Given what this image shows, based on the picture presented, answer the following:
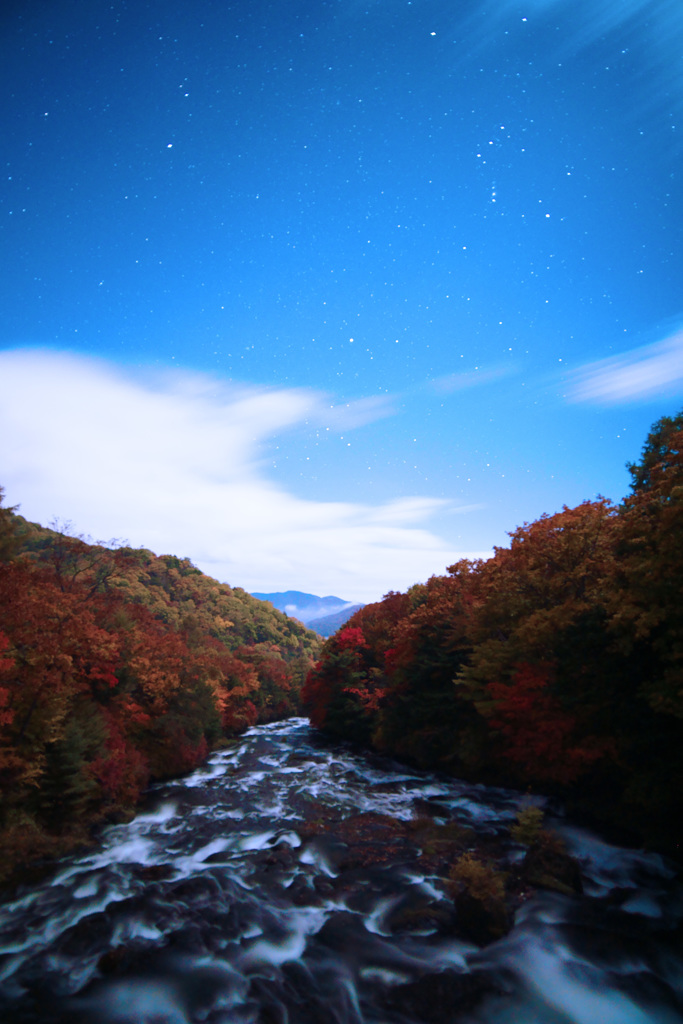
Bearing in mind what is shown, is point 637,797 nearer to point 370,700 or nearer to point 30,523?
point 370,700

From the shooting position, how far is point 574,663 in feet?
67.0

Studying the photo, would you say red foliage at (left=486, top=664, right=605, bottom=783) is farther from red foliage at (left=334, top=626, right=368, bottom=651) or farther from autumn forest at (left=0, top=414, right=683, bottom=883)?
red foliage at (left=334, top=626, right=368, bottom=651)

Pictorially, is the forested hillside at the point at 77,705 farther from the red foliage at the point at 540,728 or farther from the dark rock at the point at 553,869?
the red foliage at the point at 540,728

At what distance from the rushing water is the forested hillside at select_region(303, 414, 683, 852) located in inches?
123

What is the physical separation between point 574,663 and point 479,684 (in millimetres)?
7378

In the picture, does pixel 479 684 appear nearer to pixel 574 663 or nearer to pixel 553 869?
pixel 574 663

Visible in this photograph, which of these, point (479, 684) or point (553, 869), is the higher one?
point (479, 684)

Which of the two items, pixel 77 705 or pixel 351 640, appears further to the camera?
pixel 351 640

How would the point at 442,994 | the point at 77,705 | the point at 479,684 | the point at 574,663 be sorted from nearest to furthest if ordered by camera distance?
1. the point at 442,994
2. the point at 574,663
3. the point at 77,705
4. the point at 479,684

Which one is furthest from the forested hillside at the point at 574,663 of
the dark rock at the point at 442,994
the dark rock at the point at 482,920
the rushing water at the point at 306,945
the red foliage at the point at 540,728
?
the dark rock at the point at 442,994

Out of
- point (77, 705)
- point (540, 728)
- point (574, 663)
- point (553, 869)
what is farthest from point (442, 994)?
point (77, 705)

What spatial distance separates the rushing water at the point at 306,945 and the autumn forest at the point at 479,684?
8.82 feet

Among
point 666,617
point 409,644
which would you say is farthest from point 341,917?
point 409,644

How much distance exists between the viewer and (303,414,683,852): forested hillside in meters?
16.3
